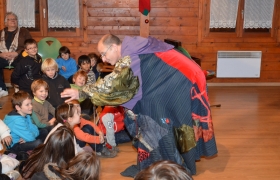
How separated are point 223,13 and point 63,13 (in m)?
2.64

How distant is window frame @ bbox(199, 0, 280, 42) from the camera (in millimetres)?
6965

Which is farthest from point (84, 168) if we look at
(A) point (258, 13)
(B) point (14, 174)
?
(A) point (258, 13)

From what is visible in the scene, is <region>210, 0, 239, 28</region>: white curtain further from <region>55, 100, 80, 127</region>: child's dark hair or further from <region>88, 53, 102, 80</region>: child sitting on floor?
<region>55, 100, 80, 127</region>: child's dark hair

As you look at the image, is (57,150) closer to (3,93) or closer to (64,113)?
(64,113)

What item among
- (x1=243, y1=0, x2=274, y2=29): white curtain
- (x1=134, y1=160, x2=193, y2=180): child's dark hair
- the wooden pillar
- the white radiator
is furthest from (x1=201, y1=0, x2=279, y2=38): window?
(x1=134, y1=160, x2=193, y2=180): child's dark hair

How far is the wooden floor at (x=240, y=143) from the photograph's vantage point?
3.76 m

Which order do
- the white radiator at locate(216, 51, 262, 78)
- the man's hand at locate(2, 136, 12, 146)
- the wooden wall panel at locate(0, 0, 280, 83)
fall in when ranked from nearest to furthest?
the man's hand at locate(2, 136, 12, 146) → the wooden wall panel at locate(0, 0, 280, 83) → the white radiator at locate(216, 51, 262, 78)

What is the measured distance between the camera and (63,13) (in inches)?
269

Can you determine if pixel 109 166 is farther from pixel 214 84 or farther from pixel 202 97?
pixel 214 84

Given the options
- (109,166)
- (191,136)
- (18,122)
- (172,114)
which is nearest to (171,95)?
(172,114)

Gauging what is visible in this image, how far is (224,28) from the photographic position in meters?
7.09

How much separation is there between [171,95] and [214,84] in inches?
156

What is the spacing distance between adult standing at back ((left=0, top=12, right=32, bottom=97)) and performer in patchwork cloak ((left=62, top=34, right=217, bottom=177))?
3.37 metres

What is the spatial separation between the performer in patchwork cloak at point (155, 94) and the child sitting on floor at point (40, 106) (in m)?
1.11
